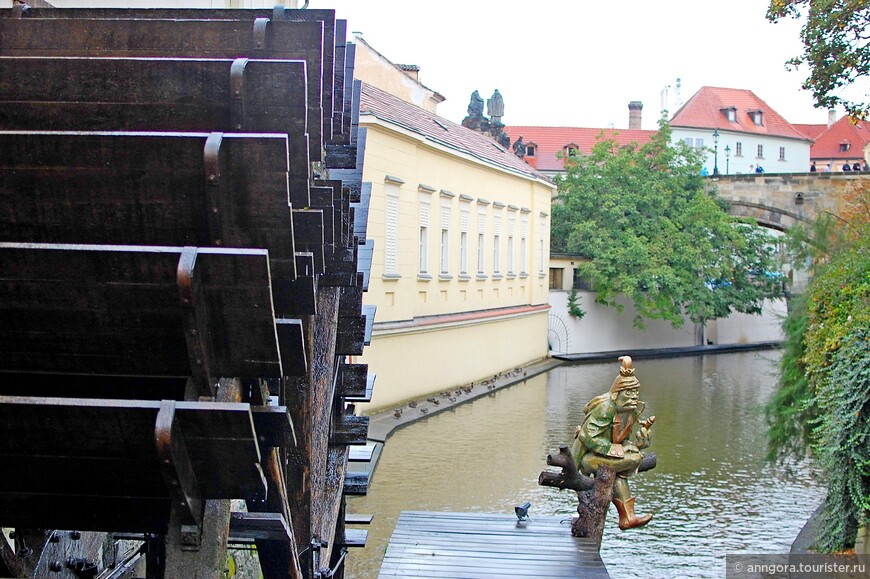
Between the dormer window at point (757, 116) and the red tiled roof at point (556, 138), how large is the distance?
27.6 ft

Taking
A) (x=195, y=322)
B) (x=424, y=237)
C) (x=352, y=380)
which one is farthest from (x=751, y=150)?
(x=195, y=322)

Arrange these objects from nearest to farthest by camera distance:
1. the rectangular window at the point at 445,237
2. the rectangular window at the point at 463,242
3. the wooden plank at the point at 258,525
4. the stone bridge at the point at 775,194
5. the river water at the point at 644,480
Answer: the wooden plank at the point at 258,525
the river water at the point at 644,480
the rectangular window at the point at 445,237
the rectangular window at the point at 463,242
the stone bridge at the point at 775,194

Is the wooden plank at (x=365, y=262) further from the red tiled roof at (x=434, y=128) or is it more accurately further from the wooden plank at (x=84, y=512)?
the red tiled roof at (x=434, y=128)

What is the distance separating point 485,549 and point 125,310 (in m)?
3.66

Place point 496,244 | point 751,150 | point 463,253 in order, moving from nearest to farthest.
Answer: point 463,253
point 496,244
point 751,150

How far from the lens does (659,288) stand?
31.9 meters

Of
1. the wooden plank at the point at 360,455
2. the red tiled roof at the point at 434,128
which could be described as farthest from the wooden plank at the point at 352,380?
the red tiled roof at the point at 434,128

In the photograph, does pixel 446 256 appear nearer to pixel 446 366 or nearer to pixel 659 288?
pixel 446 366

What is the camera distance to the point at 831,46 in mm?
11375

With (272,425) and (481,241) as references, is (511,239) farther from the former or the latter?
(272,425)

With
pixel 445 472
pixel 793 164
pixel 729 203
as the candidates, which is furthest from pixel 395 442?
pixel 793 164

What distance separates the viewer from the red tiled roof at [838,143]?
74.5 m

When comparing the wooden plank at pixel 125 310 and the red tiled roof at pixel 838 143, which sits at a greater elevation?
the red tiled roof at pixel 838 143

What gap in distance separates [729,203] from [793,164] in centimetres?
2893
